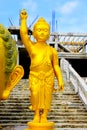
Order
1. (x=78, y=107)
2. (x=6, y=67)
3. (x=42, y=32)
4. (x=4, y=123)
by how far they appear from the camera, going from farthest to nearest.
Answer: (x=78, y=107), (x=4, y=123), (x=42, y=32), (x=6, y=67)

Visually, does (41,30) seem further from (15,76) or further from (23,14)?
(15,76)

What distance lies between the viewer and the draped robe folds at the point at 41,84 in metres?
5.20

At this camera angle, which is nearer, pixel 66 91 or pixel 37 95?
pixel 37 95

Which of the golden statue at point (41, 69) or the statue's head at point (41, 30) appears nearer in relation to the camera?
the golden statue at point (41, 69)

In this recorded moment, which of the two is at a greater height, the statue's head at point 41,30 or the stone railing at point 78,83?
the statue's head at point 41,30

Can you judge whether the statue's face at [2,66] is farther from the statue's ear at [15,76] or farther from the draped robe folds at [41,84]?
the draped robe folds at [41,84]

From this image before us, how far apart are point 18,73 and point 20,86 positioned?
8.20 metres

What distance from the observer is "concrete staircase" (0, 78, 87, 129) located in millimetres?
9625

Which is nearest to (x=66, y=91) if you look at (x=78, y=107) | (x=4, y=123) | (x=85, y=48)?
(x=78, y=107)

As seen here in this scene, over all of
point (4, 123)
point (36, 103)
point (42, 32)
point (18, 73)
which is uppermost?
point (42, 32)

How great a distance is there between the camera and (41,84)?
17.2 feet

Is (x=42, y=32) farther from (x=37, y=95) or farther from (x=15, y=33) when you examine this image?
(x=15, y=33)

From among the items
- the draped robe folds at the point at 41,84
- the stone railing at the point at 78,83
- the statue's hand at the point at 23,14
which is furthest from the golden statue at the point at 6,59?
the stone railing at the point at 78,83

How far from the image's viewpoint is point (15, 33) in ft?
72.6
